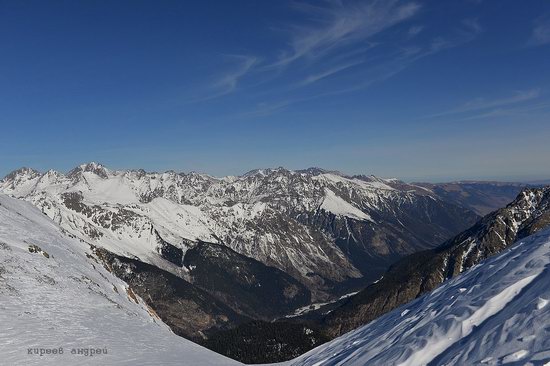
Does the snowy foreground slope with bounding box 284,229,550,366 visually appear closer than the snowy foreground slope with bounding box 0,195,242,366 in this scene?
Yes

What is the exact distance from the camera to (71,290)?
47688 mm

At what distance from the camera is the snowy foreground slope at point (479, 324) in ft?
37.0

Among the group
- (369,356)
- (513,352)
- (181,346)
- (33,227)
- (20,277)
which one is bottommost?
(181,346)

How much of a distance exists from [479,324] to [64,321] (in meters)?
33.8

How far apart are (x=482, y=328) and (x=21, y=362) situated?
2558 cm

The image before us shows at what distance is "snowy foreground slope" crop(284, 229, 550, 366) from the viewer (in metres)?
11.3

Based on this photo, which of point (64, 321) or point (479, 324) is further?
point (64, 321)

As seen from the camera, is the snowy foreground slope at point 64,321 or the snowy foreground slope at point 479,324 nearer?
the snowy foreground slope at point 479,324

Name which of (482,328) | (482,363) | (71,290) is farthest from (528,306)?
(71,290)

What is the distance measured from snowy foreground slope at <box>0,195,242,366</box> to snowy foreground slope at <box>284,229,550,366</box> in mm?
16795

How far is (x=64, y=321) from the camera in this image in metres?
36.3

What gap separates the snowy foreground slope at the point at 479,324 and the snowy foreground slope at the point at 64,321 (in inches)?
661

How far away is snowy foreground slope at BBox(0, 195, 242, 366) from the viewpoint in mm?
28766

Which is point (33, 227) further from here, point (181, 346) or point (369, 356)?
point (369, 356)
